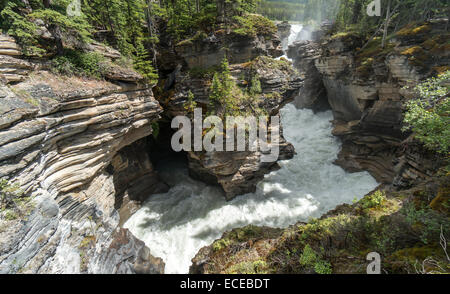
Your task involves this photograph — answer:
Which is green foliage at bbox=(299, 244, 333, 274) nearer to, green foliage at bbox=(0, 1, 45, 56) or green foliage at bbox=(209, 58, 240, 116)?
green foliage at bbox=(209, 58, 240, 116)

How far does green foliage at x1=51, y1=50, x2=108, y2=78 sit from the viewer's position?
880 centimetres

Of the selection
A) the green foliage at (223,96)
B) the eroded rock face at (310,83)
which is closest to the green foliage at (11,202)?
the green foliage at (223,96)

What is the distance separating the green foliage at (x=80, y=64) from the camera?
880 cm

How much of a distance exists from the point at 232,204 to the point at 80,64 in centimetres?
1395

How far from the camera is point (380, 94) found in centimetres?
1570

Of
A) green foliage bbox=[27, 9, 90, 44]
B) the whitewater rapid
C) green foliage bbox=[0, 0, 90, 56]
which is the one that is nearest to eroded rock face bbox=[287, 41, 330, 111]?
the whitewater rapid

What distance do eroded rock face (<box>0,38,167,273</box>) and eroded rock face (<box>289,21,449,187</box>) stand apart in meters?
16.1

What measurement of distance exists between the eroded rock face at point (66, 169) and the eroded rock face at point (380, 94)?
633 inches

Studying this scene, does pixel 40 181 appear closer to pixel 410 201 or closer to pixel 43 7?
pixel 43 7

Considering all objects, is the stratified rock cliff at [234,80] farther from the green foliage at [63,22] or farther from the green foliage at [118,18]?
the green foliage at [63,22]

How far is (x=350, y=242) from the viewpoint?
18.8 ft

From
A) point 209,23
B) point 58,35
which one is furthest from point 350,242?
point 209,23

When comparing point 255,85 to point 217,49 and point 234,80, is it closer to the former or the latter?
point 234,80
